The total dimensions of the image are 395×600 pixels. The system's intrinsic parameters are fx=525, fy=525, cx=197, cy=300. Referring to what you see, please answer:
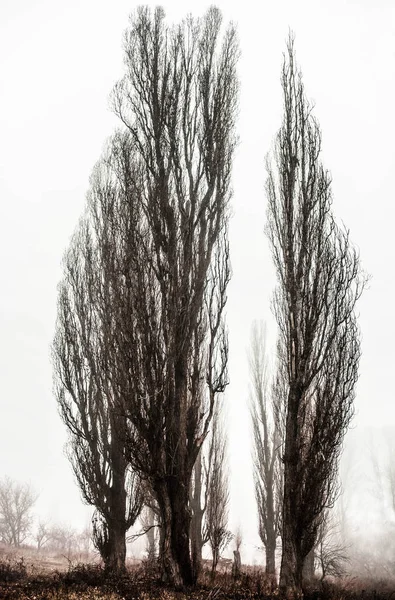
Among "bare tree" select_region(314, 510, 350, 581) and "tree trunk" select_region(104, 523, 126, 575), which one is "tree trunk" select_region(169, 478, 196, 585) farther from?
"tree trunk" select_region(104, 523, 126, 575)

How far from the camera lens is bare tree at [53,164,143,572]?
10.8m

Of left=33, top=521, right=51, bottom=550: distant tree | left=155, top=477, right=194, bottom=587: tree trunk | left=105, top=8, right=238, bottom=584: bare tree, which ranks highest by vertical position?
left=105, top=8, right=238, bottom=584: bare tree

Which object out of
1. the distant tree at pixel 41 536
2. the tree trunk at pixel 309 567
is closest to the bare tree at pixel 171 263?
the tree trunk at pixel 309 567

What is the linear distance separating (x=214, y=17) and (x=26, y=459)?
4946 inches

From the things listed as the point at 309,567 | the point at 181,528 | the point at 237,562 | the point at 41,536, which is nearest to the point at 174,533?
the point at 181,528

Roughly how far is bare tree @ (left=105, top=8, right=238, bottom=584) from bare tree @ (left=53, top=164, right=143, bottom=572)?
5.08ft

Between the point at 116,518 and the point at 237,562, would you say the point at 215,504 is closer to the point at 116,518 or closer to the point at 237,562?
the point at 237,562

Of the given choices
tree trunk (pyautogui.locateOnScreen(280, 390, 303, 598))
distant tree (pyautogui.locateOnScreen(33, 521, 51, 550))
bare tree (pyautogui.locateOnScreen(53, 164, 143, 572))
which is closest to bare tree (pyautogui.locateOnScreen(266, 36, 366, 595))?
tree trunk (pyautogui.locateOnScreen(280, 390, 303, 598))

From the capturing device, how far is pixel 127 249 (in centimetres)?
862

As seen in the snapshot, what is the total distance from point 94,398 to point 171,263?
4687mm

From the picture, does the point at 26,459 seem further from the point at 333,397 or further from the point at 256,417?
the point at 333,397

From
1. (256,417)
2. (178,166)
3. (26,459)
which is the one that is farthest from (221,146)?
(26,459)

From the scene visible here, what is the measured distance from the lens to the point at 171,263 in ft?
27.9

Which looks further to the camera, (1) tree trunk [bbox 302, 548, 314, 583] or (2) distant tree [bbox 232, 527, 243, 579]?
(1) tree trunk [bbox 302, 548, 314, 583]
